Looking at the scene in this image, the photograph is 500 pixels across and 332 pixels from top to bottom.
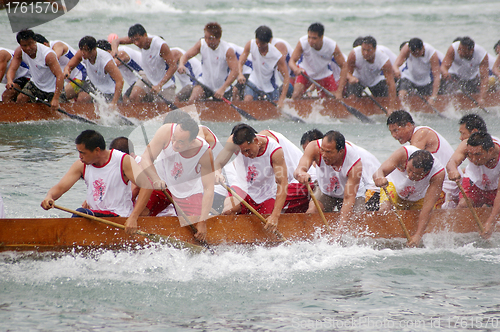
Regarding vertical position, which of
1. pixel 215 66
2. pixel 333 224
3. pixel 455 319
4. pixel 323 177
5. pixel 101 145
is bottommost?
pixel 455 319

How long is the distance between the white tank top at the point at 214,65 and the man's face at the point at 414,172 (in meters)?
4.82

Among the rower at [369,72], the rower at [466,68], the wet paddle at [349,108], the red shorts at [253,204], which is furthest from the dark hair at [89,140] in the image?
the rower at [466,68]

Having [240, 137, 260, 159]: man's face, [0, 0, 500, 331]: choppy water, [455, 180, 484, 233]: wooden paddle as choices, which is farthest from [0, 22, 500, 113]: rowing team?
[455, 180, 484, 233]: wooden paddle

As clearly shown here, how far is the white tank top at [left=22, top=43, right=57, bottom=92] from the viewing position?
7.66m

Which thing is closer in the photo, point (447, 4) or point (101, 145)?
point (101, 145)

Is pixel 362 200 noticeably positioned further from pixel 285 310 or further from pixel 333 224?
pixel 285 310

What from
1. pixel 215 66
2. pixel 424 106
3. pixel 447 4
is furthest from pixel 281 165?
pixel 447 4

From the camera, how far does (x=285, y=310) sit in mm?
3928

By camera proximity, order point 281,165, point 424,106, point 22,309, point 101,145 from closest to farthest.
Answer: point 22,309 → point 101,145 → point 281,165 → point 424,106

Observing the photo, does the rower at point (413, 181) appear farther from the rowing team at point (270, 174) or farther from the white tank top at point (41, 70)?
the white tank top at point (41, 70)

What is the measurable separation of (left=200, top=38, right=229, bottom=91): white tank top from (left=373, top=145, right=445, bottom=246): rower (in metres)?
4.46

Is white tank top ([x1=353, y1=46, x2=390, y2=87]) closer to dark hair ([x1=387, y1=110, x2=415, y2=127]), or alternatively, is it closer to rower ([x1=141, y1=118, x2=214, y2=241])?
dark hair ([x1=387, y1=110, x2=415, y2=127])

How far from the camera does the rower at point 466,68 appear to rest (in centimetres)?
922

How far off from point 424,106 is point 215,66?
3.84m
